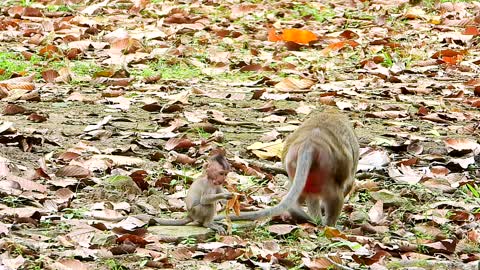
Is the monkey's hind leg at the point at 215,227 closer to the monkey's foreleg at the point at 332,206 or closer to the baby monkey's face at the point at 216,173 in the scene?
the baby monkey's face at the point at 216,173

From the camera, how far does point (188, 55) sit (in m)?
10.3

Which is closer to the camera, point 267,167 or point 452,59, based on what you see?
point 267,167

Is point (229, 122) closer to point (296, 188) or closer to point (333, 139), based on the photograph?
A: point (333, 139)

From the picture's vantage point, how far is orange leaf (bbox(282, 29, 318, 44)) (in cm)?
1088

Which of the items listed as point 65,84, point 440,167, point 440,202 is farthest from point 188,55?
point 440,202

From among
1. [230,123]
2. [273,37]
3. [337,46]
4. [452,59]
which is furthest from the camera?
[273,37]

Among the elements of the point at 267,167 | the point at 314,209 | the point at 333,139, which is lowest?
the point at 267,167

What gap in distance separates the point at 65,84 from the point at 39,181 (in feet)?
10.00

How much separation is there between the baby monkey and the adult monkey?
0.16 m

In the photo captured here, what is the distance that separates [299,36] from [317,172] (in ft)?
18.3

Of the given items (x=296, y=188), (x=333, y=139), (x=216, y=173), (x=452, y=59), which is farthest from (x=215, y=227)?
(x=452, y=59)

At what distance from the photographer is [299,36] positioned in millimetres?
10891

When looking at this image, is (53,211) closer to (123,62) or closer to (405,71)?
(123,62)

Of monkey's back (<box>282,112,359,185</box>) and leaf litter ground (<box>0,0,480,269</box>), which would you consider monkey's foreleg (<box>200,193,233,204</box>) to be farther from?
monkey's back (<box>282,112,359,185</box>)
